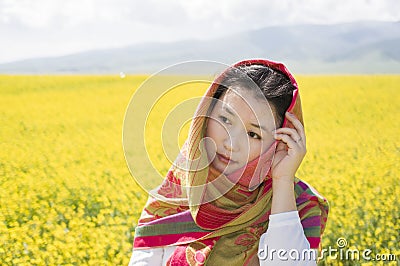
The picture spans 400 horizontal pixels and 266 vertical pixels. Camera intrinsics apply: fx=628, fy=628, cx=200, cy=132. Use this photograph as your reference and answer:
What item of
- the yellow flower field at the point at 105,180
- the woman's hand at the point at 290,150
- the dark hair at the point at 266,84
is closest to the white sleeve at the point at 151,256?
the woman's hand at the point at 290,150

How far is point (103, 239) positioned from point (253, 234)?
206 centimetres

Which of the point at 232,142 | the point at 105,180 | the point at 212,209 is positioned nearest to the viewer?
the point at 232,142

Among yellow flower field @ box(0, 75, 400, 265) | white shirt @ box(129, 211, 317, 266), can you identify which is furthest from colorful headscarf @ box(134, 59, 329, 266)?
yellow flower field @ box(0, 75, 400, 265)

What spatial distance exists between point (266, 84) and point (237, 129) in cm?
18

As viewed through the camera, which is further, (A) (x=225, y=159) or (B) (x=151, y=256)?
(B) (x=151, y=256)

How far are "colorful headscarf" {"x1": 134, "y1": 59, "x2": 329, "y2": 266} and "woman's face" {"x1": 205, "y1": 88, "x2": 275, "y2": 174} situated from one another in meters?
0.03

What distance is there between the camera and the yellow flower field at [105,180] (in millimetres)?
4016

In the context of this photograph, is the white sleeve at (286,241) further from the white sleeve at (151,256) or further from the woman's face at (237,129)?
the white sleeve at (151,256)

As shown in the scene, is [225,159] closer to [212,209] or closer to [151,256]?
[212,209]

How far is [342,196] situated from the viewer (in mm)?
5305

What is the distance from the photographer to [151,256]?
6.84 ft

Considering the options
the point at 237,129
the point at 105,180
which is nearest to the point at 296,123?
the point at 237,129

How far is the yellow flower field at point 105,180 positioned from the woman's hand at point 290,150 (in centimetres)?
197

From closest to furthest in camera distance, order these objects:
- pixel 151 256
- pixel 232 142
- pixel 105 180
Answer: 1. pixel 232 142
2. pixel 151 256
3. pixel 105 180
